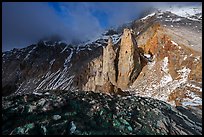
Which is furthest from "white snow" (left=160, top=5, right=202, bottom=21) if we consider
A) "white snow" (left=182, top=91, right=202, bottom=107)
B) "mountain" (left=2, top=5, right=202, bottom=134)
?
"white snow" (left=182, top=91, right=202, bottom=107)

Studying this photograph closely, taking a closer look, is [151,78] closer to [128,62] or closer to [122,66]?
[128,62]

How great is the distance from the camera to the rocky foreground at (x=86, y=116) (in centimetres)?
1177

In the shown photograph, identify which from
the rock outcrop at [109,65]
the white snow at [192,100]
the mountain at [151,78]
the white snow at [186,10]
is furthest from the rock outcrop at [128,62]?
the white snow at [186,10]

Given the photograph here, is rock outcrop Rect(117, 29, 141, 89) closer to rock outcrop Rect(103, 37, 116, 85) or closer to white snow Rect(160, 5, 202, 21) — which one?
rock outcrop Rect(103, 37, 116, 85)

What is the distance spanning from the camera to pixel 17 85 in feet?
350

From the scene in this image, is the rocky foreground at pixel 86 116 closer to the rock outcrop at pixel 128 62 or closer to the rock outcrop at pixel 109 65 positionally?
the rock outcrop at pixel 128 62

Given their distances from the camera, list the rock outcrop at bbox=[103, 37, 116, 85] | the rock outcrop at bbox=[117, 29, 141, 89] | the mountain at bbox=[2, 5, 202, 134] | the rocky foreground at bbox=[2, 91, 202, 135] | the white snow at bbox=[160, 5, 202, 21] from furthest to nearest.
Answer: the white snow at bbox=[160, 5, 202, 21]
the rock outcrop at bbox=[103, 37, 116, 85]
the rock outcrop at bbox=[117, 29, 141, 89]
the mountain at bbox=[2, 5, 202, 134]
the rocky foreground at bbox=[2, 91, 202, 135]

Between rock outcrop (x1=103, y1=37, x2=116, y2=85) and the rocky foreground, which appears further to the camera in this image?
rock outcrop (x1=103, y1=37, x2=116, y2=85)

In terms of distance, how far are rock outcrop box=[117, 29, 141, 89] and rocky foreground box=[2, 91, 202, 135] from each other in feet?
84.7

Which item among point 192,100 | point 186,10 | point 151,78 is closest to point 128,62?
point 151,78

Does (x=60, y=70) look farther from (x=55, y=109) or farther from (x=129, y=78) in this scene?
(x=55, y=109)

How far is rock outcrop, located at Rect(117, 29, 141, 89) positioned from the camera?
40938 millimetres

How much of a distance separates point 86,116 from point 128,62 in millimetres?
30630

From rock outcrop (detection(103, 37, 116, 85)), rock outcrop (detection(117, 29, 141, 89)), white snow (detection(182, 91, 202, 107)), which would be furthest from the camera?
rock outcrop (detection(103, 37, 116, 85))
